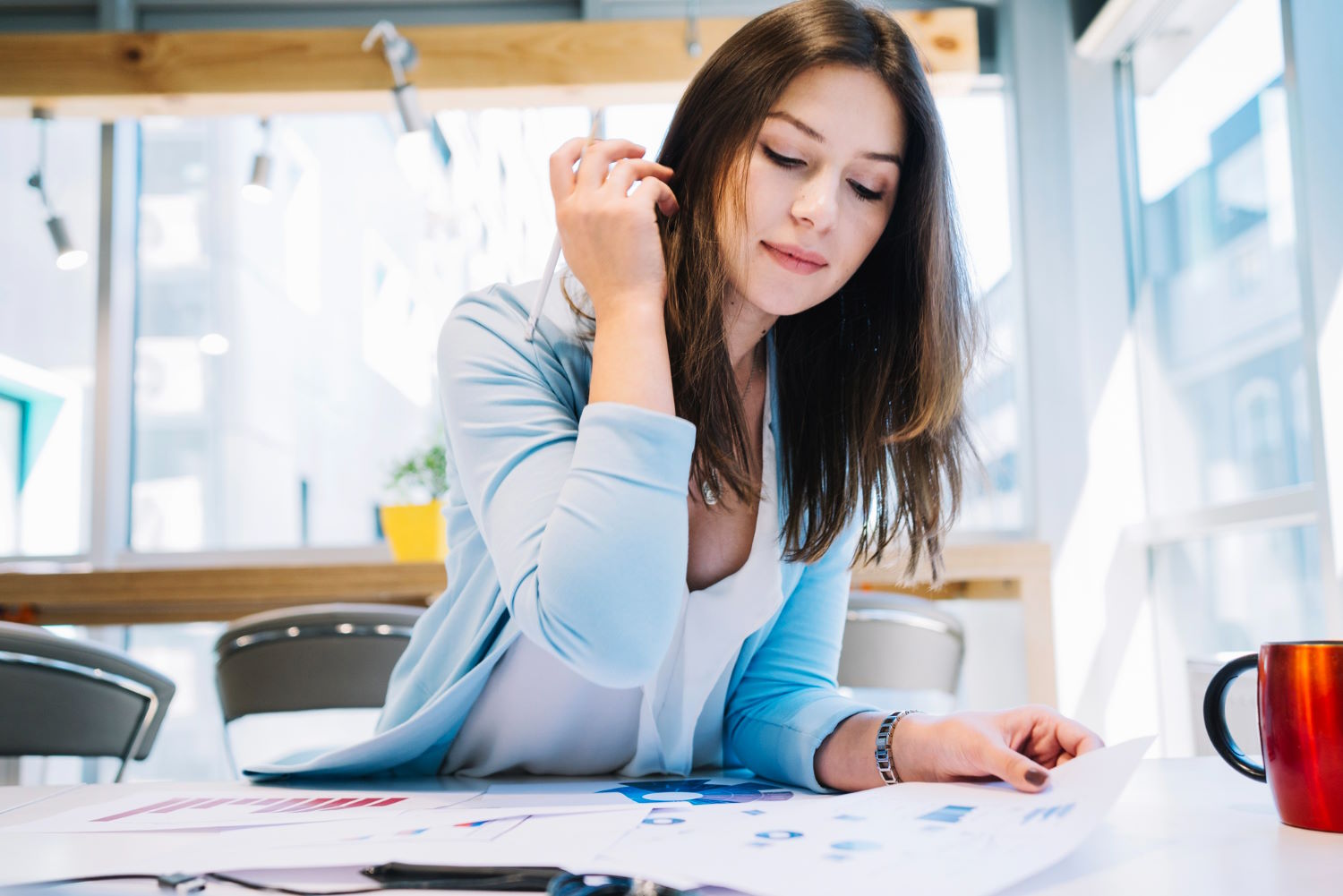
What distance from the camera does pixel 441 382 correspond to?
0.92m

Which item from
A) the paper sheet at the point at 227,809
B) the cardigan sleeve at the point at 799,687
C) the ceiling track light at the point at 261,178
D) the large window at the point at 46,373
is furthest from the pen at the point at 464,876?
the large window at the point at 46,373

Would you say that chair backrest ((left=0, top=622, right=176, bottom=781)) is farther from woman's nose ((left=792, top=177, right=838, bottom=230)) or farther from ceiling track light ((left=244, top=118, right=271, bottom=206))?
ceiling track light ((left=244, top=118, right=271, bottom=206))

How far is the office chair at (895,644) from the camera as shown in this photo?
190cm

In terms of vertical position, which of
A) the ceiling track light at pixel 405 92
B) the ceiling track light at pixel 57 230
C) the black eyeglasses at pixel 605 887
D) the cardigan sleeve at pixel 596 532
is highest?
the ceiling track light at pixel 405 92

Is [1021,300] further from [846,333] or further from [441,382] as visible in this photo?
[441,382]

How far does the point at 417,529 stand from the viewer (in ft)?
9.30

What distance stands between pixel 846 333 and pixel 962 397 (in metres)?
0.14

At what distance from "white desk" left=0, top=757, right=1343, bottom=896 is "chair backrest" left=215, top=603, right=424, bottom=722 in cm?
96

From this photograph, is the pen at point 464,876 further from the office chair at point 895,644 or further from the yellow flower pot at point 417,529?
the yellow flower pot at point 417,529

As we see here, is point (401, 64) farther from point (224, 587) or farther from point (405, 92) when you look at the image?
point (224, 587)

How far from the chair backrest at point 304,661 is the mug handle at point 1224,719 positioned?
1290 millimetres

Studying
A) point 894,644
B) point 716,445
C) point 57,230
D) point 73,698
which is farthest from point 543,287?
point 57,230

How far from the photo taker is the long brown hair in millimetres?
992

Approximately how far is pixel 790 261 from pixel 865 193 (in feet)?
0.38
